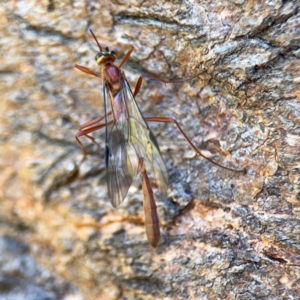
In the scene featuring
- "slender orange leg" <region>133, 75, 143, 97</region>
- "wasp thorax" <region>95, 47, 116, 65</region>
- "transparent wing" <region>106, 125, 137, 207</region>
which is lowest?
"transparent wing" <region>106, 125, 137, 207</region>

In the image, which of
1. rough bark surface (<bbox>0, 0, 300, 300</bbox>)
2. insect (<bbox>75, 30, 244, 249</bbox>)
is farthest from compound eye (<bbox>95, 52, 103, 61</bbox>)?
rough bark surface (<bbox>0, 0, 300, 300</bbox>)

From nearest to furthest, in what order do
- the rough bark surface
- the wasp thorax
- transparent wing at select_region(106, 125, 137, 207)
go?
the rough bark surface, transparent wing at select_region(106, 125, 137, 207), the wasp thorax

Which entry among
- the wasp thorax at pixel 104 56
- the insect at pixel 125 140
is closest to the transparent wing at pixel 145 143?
the insect at pixel 125 140

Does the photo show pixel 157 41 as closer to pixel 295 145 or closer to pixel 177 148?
pixel 177 148

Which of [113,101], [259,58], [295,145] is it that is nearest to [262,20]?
[259,58]

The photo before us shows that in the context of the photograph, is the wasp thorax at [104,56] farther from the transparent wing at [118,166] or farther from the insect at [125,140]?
the transparent wing at [118,166]

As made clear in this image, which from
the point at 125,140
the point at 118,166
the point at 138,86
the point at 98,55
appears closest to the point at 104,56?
the point at 98,55

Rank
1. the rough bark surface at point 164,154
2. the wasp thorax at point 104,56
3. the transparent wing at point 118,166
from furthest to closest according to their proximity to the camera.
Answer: the wasp thorax at point 104,56, the transparent wing at point 118,166, the rough bark surface at point 164,154

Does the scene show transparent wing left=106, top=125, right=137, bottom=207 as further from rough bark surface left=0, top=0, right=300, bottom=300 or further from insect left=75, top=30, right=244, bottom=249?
rough bark surface left=0, top=0, right=300, bottom=300

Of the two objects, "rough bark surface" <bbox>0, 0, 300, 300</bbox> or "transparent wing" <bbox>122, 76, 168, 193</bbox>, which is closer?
"rough bark surface" <bbox>0, 0, 300, 300</bbox>
